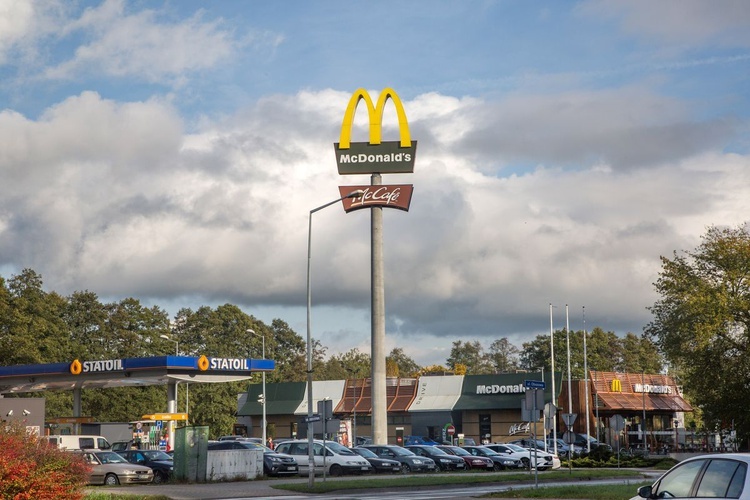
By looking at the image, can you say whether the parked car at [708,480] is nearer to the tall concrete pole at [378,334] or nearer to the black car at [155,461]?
the black car at [155,461]

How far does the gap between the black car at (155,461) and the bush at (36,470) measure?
619 inches

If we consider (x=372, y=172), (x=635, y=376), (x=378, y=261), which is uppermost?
(x=372, y=172)

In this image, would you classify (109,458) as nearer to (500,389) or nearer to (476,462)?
(476,462)

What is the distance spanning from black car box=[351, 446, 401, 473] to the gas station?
545 inches

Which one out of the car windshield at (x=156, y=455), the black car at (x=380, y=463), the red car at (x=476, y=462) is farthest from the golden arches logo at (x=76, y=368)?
the red car at (x=476, y=462)

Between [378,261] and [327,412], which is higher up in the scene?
[378,261]

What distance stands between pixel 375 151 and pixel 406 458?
27283 mm

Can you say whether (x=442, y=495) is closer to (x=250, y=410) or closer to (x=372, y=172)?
(x=372, y=172)

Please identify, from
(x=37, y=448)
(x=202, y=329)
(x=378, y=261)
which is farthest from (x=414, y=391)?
(x=37, y=448)

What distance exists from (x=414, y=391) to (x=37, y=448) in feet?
220

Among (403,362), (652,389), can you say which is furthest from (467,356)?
(652,389)

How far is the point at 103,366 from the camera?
57250mm

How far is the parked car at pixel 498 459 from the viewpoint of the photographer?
157 ft

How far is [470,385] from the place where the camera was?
8206 cm
